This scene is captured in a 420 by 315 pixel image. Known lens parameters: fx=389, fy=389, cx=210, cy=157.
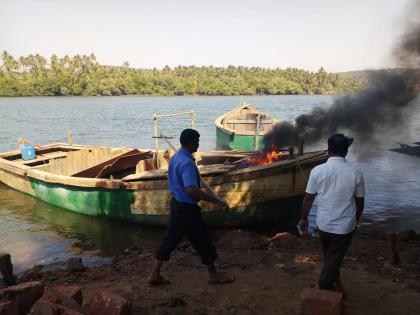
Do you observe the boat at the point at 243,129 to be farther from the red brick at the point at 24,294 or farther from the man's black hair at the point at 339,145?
the red brick at the point at 24,294

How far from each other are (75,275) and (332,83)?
3663 inches

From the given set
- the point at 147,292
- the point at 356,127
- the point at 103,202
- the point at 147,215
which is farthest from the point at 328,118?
the point at 147,292

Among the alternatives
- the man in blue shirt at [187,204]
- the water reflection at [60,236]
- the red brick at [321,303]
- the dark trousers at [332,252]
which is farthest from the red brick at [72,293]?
the water reflection at [60,236]

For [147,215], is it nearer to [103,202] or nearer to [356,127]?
[103,202]

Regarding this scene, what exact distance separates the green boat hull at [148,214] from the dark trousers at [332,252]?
383cm

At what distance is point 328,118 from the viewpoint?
909cm

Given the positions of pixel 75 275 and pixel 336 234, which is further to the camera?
pixel 75 275

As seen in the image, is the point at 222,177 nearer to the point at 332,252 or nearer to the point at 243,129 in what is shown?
the point at 332,252

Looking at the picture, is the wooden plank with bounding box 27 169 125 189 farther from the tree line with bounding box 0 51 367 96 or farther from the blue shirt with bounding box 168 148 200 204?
the tree line with bounding box 0 51 367 96

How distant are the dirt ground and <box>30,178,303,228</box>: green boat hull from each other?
1093 millimetres

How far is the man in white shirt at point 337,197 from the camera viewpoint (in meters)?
3.51

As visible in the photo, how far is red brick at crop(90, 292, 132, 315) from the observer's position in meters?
3.40

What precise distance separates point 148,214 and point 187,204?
13.0 ft

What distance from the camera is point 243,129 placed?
2023 centimetres
